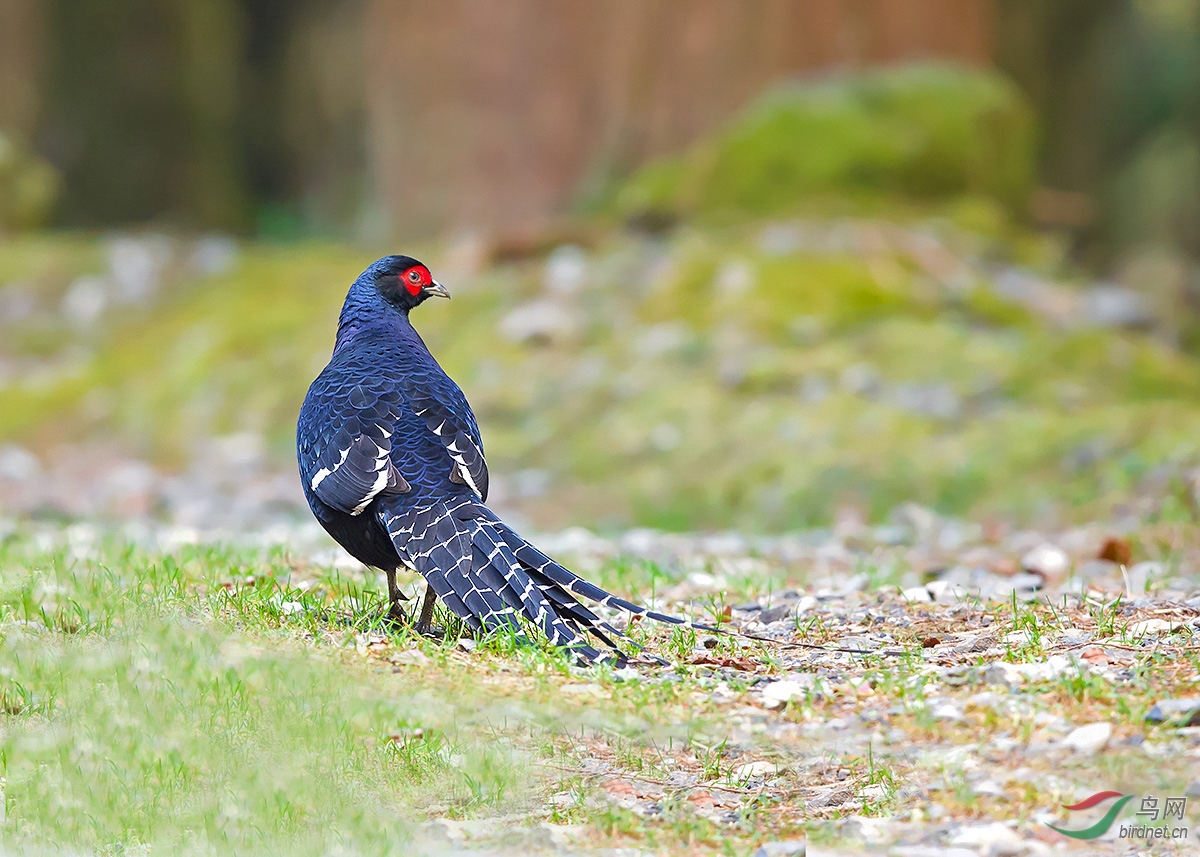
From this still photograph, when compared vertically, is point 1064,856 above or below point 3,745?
below

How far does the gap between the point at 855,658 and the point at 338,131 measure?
15.6m

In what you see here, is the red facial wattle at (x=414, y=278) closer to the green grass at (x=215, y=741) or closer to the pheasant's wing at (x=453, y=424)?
the pheasant's wing at (x=453, y=424)

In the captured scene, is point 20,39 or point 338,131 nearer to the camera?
point 20,39

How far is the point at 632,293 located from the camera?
38.5 feet

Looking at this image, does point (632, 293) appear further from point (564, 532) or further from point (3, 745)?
point (3, 745)

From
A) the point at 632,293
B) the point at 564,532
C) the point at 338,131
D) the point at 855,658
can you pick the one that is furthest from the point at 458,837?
the point at 338,131

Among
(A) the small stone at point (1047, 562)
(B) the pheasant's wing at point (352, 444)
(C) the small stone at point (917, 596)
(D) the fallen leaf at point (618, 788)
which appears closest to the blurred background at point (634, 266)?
(A) the small stone at point (1047, 562)

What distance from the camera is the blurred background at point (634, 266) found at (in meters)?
9.44

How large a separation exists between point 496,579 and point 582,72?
10.1 metres

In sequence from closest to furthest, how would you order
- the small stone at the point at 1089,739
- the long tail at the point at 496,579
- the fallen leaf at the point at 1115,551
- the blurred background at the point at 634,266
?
the small stone at the point at 1089,739 → the long tail at the point at 496,579 → the fallen leaf at the point at 1115,551 → the blurred background at the point at 634,266

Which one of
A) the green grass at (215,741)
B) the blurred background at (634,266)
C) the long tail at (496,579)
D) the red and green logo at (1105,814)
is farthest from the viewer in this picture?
the blurred background at (634,266)

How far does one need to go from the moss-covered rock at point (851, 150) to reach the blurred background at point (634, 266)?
28 millimetres

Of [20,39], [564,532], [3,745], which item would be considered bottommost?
[3,745]

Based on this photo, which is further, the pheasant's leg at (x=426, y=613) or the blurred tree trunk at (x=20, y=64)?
the blurred tree trunk at (x=20, y=64)
